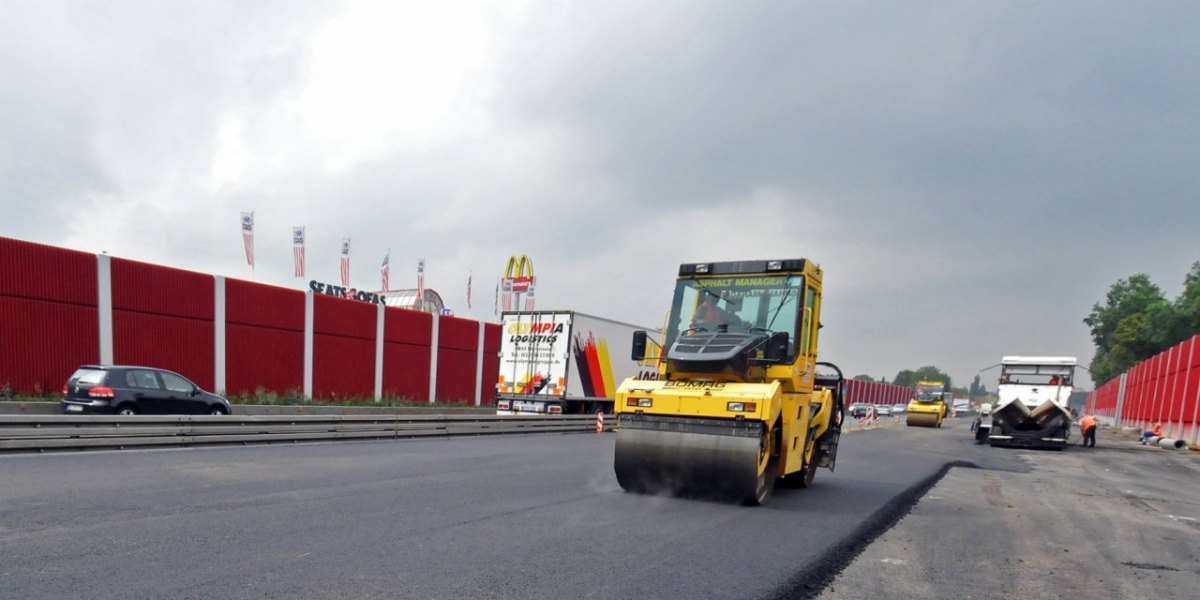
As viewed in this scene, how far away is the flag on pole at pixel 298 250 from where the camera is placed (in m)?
48.2

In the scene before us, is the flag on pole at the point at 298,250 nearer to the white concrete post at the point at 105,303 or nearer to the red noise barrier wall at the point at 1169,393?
the white concrete post at the point at 105,303

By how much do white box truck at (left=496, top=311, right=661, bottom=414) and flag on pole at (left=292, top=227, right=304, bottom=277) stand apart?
27.9 metres

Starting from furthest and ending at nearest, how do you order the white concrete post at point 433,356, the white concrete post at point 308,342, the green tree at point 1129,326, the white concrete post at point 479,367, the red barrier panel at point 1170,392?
the green tree at point 1129,326, the white concrete post at point 479,367, the white concrete post at point 433,356, the red barrier panel at point 1170,392, the white concrete post at point 308,342

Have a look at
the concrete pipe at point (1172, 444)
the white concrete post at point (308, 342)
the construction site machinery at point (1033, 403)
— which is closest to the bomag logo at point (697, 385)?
the construction site machinery at point (1033, 403)

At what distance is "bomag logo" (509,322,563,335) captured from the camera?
24219 millimetres

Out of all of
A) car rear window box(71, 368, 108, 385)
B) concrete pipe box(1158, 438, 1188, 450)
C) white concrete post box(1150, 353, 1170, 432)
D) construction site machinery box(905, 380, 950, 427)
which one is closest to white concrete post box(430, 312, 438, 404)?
car rear window box(71, 368, 108, 385)

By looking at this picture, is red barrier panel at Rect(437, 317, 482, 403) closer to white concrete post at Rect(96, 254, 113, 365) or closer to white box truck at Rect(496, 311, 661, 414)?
white box truck at Rect(496, 311, 661, 414)

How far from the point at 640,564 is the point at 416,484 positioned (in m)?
4.31

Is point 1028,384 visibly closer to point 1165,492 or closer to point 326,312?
point 1165,492

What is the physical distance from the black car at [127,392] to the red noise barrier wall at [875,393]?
58485 mm

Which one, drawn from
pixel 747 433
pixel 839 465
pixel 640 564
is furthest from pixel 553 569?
pixel 839 465

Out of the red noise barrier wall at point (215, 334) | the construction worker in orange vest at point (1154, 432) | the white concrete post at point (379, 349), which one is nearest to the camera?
the red noise barrier wall at point (215, 334)

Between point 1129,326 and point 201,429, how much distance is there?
10625 centimetres

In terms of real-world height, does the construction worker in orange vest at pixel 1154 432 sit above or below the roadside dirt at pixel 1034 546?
below
